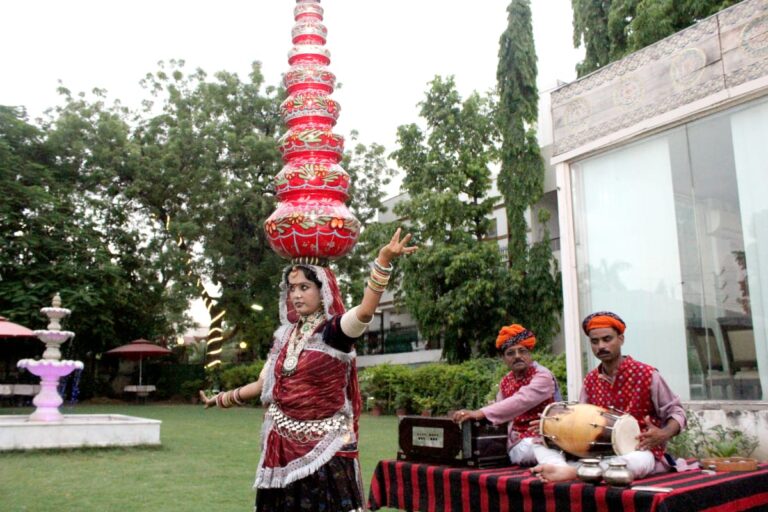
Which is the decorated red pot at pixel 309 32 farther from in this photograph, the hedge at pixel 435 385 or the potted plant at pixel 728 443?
the hedge at pixel 435 385

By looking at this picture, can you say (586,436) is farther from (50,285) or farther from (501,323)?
(50,285)

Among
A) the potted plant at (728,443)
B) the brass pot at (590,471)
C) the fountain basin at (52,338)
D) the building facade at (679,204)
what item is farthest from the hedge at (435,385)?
the brass pot at (590,471)

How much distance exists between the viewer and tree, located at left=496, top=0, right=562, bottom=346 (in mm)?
16891

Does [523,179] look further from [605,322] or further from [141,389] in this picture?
[141,389]

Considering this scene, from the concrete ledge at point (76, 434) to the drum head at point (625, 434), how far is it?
339 inches

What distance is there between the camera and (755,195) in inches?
227

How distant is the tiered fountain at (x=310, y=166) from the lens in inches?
150

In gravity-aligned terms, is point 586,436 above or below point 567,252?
below

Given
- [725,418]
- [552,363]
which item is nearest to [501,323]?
[552,363]

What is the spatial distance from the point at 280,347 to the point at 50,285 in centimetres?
1750

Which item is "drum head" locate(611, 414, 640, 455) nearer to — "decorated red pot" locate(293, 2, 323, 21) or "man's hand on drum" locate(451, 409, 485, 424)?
"man's hand on drum" locate(451, 409, 485, 424)

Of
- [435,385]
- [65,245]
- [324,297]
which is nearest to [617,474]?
[324,297]

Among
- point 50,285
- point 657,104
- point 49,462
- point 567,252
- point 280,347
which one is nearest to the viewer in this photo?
point 280,347

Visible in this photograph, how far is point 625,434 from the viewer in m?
3.77
